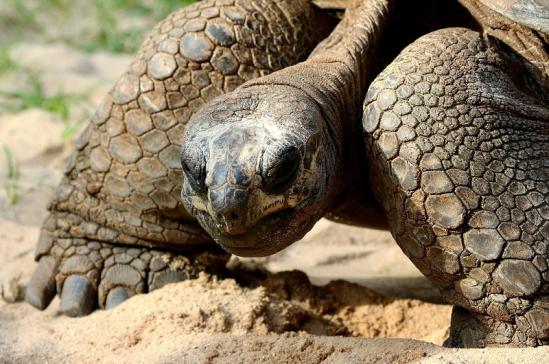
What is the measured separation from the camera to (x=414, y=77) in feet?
10.4

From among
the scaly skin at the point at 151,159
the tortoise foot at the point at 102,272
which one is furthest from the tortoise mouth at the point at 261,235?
the tortoise foot at the point at 102,272

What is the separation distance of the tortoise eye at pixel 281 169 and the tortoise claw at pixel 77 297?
54.1 inches

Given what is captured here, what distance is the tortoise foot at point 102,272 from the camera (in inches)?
152

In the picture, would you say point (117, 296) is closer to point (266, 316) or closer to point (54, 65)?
point (266, 316)

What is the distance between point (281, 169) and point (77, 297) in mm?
1452

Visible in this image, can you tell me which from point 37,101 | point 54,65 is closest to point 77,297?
point 37,101

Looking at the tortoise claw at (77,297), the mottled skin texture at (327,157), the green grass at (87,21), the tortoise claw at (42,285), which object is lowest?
the green grass at (87,21)

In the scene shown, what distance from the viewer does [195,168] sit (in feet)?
9.07

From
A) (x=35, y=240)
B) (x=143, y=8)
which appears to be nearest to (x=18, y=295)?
(x=35, y=240)

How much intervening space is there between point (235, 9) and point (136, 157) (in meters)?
0.71

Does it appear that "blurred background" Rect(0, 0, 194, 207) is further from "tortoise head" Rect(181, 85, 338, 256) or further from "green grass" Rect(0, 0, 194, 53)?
"tortoise head" Rect(181, 85, 338, 256)

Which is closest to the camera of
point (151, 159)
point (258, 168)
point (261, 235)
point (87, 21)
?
point (258, 168)

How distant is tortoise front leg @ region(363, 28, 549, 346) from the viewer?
298 cm

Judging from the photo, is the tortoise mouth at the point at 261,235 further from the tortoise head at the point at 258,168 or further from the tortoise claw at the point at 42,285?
the tortoise claw at the point at 42,285
